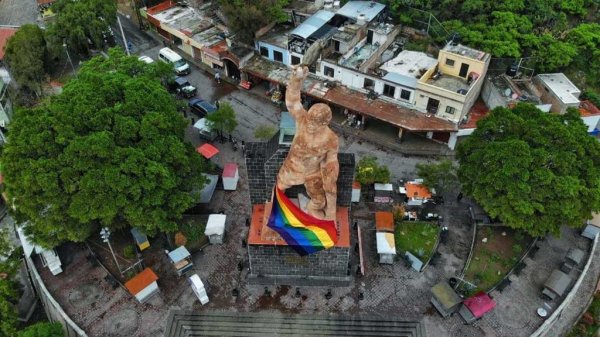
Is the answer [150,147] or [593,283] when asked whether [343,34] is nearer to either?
[150,147]

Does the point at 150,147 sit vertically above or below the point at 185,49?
above

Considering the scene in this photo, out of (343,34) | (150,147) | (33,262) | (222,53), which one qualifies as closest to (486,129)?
(343,34)

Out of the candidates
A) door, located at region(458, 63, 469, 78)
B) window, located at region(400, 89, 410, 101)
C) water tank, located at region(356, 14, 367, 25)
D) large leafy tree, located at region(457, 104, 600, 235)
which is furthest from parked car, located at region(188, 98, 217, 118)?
large leafy tree, located at region(457, 104, 600, 235)

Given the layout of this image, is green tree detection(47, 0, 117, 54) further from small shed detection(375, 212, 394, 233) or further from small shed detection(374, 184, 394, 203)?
small shed detection(375, 212, 394, 233)

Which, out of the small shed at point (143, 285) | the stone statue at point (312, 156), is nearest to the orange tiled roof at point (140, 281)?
the small shed at point (143, 285)

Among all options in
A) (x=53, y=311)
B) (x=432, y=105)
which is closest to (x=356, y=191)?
(x=432, y=105)

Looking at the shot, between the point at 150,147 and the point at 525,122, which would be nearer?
the point at 150,147

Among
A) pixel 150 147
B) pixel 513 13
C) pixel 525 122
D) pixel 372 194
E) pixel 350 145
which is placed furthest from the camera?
pixel 513 13
